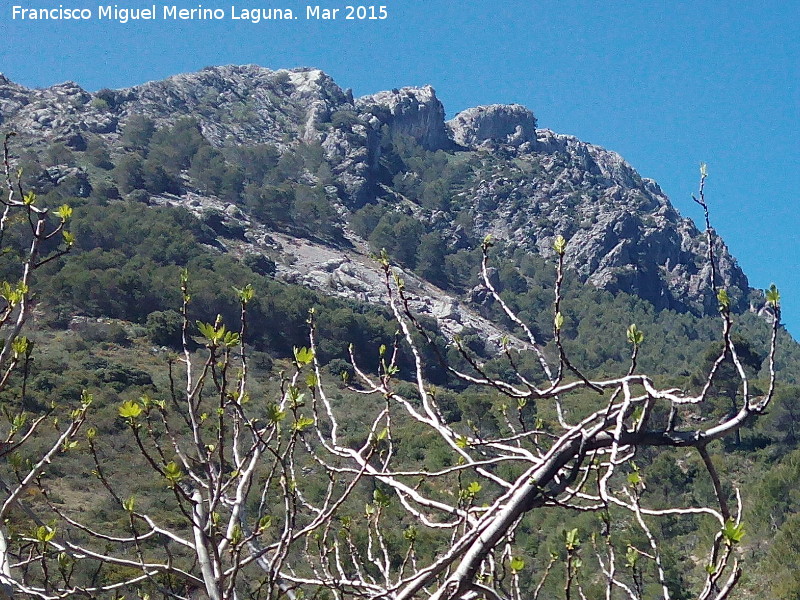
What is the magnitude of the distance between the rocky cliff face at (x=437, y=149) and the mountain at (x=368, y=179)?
0.22 meters

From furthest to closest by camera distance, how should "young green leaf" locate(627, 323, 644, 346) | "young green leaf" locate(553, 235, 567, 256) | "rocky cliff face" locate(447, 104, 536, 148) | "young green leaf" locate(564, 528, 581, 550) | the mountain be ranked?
"rocky cliff face" locate(447, 104, 536, 148) → the mountain → "young green leaf" locate(553, 235, 567, 256) → "young green leaf" locate(627, 323, 644, 346) → "young green leaf" locate(564, 528, 581, 550)

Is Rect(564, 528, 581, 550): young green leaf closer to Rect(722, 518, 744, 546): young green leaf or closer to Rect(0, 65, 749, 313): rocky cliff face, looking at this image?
Rect(722, 518, 744, 546): young green leaf

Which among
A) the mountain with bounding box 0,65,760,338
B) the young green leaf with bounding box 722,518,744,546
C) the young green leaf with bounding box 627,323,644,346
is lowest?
the young green leaf with bounding box 722,518,744,546

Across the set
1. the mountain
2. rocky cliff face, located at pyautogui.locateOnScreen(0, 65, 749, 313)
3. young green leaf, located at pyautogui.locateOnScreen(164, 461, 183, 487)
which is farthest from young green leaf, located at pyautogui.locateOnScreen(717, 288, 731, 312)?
rocky cliff face, located at pyautogui.locateOnScreen(0, 65, 749, 313)

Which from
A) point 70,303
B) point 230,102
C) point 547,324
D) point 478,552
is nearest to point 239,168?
point 230,102

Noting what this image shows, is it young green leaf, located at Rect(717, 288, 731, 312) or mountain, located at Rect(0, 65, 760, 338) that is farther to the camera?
mountain, located at Rect(0, 65, 760, 338)

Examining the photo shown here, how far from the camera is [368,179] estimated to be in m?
76.4

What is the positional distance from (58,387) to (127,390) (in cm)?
237

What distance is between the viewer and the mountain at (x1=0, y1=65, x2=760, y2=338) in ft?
190

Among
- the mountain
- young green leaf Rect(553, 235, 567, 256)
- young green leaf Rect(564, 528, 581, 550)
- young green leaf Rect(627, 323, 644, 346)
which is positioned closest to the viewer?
young green leaf Rect(564, 528, 581, 550)

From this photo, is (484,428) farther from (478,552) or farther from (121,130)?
(121,130)

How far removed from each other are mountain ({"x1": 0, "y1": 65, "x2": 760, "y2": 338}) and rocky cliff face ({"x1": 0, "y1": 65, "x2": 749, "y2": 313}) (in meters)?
0.22

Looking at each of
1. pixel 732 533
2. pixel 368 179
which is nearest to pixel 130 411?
pixel 732 533

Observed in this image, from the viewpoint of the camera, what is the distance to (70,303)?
3369 cm
